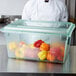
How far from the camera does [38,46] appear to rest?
922 millimetres

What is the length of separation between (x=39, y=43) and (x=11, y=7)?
86.4 inches

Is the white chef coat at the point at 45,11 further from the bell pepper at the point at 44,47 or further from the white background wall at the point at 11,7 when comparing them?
the white background wall at the point at 11,7

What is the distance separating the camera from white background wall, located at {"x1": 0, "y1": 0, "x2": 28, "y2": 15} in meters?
2.99

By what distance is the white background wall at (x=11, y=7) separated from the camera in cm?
299

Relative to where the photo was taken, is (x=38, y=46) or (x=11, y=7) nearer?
(x=38, y=46)

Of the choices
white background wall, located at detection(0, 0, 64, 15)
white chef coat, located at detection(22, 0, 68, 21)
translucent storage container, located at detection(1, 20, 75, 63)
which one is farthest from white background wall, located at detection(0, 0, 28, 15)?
translucent storage container, located at detection(1, 20, 75, 63)

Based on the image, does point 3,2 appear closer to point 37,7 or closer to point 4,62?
point 37,7

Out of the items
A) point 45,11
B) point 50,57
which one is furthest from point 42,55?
point 45,11

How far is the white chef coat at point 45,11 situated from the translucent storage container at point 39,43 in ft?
2.85

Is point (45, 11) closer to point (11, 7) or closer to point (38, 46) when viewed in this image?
point (38, 46)

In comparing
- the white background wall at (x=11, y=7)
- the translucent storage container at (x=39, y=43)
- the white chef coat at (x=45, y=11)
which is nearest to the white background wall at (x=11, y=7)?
the white background wall at (x=11, y=7)

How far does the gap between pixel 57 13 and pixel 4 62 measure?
0.97 metres

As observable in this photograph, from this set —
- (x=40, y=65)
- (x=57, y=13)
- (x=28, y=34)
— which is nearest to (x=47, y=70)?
(x=40, y=65)

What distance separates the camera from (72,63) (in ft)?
3.12
